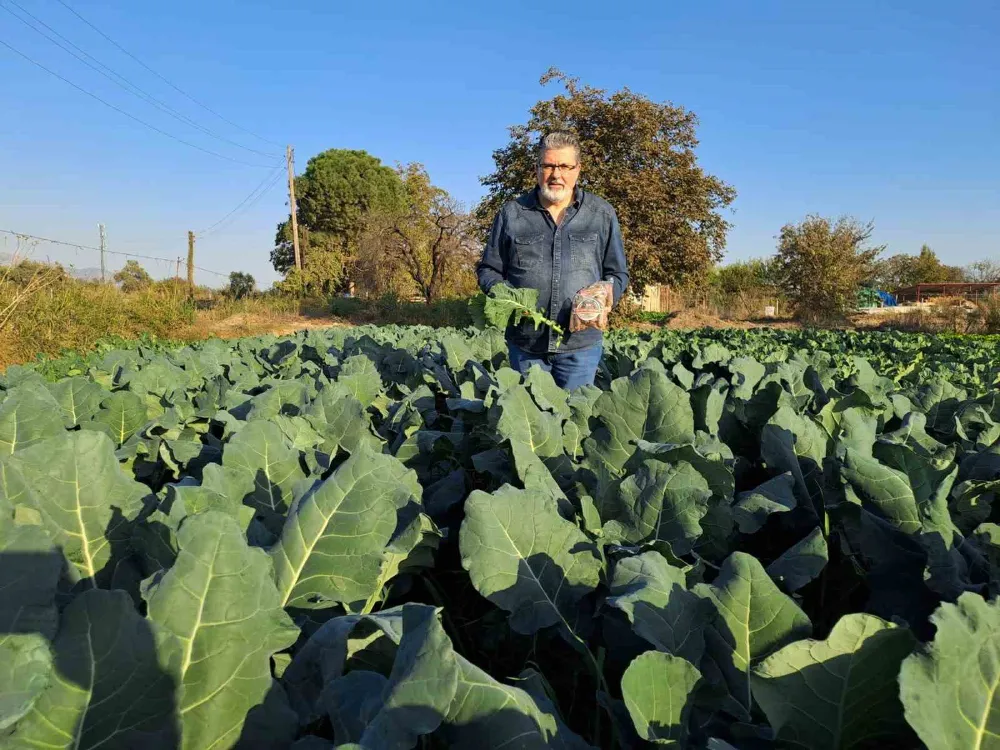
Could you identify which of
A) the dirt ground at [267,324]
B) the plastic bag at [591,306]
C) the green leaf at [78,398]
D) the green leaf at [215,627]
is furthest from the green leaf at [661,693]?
the dirt ground at [267,324]

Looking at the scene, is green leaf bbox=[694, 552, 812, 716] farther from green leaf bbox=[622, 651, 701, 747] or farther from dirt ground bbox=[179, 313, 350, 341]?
dirt ground bbox=[179, 313, 350, 341]

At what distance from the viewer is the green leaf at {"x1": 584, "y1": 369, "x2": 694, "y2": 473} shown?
Answer: 186 cm

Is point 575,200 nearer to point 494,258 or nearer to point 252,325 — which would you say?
point 494,258

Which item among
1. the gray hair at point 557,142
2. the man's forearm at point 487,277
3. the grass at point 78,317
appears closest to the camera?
the gray hair at point 557,142

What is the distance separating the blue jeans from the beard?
992 mm

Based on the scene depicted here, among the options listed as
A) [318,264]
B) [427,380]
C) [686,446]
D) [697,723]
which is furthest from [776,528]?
[318,264]

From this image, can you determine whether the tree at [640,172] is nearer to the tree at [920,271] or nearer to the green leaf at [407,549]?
the green leaf at [407,549]

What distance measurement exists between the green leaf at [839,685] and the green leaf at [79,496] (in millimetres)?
1214

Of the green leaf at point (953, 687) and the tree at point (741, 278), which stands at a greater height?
the tree at point (741, 278)

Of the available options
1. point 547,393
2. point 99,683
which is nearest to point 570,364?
point 547,393

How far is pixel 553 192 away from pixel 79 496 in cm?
330

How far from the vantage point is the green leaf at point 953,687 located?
0.71 metres

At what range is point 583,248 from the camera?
4.16 meters

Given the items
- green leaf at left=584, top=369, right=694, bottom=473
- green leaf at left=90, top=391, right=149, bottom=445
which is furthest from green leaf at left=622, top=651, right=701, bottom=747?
green leaf at left=90, top=391, right=149, bottom=445
